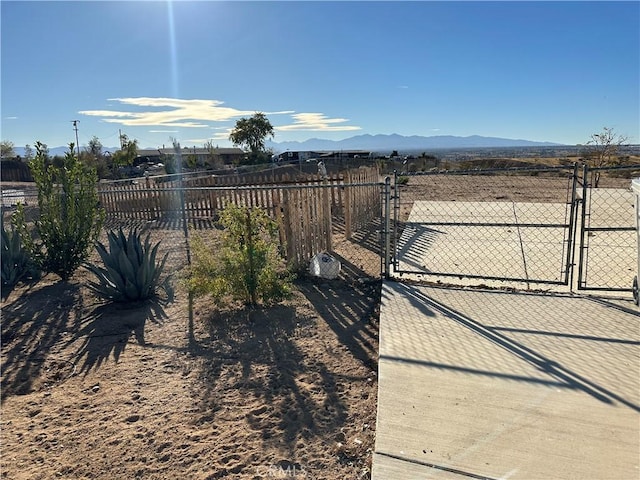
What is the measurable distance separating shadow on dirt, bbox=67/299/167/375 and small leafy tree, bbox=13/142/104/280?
78.2 inches

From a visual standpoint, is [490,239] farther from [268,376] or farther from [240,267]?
[268,376]

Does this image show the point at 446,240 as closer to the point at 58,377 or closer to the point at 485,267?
the point at 485,267

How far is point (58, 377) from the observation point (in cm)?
394

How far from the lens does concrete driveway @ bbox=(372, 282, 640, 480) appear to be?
2.60m

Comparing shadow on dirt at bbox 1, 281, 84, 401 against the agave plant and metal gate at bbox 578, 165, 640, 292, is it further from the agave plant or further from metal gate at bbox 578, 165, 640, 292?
metal gate at bbox 578, 165, 640, 292

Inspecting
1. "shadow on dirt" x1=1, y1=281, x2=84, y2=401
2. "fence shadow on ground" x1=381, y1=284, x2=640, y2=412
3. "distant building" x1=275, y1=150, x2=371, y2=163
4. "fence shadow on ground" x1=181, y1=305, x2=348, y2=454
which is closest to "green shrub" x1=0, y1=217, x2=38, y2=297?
"shadow on dirt" x1=1, y1=281, x2=84, y2=401

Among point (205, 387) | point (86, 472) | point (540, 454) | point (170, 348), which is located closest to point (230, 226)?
point (170, 348)

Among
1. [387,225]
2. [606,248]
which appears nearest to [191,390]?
[387,225]

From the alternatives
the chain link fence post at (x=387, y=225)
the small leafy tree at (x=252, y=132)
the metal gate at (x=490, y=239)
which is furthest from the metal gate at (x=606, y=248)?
the small leafy tree at (x=252, y=132)

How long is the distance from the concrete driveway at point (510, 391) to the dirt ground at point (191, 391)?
296 mm

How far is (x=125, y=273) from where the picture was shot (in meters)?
5.68

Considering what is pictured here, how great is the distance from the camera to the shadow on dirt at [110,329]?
4.31 metres

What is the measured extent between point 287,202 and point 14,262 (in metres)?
4.69

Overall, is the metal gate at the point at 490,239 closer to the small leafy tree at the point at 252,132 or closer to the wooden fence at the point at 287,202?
the wooden fence at the point at 287,202
